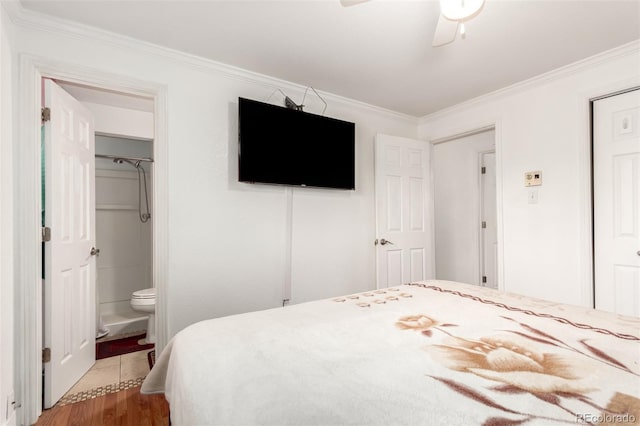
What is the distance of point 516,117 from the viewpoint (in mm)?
2857

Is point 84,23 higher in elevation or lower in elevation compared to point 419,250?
higher

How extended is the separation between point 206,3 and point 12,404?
246 cm

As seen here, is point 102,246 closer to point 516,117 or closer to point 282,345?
point 282,345

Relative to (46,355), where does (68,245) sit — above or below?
above

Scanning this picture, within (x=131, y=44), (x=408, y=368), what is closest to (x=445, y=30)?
(x=408, y=368)

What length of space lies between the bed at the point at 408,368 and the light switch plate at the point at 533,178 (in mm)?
1590

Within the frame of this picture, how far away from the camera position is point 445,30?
1.60 metres

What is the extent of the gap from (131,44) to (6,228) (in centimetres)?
137

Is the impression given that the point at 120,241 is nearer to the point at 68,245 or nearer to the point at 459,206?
the point at 68,245

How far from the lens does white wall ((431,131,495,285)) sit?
13.7 feet

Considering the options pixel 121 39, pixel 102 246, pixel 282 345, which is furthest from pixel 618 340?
pixel 102 246

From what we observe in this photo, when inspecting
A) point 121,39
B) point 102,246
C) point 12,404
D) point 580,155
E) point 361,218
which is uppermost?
point 121,39

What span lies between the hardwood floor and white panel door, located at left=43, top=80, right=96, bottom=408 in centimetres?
13

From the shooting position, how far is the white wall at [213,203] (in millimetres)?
2098
